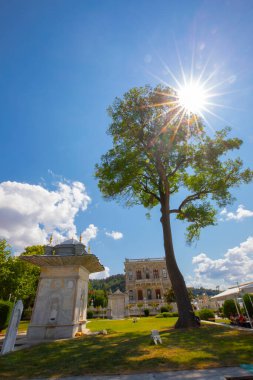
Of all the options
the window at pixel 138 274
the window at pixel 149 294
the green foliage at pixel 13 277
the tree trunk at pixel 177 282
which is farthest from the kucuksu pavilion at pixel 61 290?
the window at pixel 138 274

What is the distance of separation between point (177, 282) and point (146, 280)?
48614 millimetres

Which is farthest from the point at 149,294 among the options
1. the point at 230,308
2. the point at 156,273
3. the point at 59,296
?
the point at 59,296

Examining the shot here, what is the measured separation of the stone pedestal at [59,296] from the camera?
1258 centimetres

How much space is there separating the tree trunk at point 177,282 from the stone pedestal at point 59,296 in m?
5.03

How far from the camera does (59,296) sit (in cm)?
1342

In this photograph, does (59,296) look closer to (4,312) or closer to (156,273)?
(4,312)

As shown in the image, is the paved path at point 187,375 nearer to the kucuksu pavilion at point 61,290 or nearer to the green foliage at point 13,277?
the kucuksu pavilion at point 61,290

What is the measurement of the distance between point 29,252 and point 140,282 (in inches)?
1285

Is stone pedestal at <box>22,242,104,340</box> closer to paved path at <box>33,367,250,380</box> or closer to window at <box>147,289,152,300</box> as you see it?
paved path at <box>33,367,250,380</box>

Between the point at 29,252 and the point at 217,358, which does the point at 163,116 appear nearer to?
the point at 217,358

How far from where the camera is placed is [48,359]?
668cm

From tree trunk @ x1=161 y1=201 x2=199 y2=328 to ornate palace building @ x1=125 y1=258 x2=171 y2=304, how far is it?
46.6 m

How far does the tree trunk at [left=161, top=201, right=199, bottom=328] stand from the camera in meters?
12.0

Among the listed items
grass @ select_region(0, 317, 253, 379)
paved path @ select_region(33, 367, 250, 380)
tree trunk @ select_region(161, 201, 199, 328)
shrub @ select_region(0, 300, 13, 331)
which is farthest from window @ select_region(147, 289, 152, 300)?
paved path @ select_region(33, 367, 250, 380)
